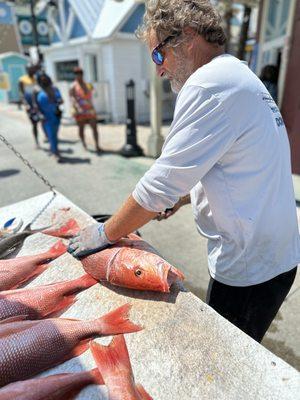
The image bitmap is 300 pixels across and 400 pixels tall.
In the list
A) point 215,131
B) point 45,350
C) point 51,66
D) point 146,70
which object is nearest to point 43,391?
point 45,350

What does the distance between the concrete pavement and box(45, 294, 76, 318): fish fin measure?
1.82 m

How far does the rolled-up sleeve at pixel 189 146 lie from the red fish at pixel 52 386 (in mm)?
829

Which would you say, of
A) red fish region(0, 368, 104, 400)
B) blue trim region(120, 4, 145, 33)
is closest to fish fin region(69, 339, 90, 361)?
red fish region(0, 368, 104, 400)

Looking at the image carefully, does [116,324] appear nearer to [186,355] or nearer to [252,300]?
[186,355]

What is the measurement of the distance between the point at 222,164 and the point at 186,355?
0.92 meters

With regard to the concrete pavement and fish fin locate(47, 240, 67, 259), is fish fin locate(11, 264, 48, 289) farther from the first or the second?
the concrete pavement

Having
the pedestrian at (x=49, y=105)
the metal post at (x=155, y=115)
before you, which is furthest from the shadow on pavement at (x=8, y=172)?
the metal post at (x=155, y=115)

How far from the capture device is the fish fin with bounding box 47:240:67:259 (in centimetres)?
232

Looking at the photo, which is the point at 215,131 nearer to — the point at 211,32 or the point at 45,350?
the point at 211,32

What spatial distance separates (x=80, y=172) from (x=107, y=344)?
618cm

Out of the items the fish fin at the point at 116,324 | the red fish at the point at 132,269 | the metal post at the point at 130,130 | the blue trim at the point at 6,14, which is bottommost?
the metal post at the point at 130,130

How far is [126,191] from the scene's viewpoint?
6262mm

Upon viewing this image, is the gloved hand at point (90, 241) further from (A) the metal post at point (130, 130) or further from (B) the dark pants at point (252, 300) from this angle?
(A) the metal post at point (130, 130)

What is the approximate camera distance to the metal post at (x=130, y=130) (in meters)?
8.13
